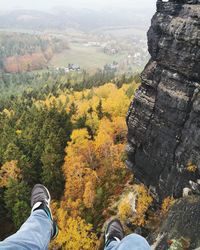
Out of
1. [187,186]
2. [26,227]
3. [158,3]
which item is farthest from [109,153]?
[26,227]

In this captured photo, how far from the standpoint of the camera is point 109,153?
58125 millimetres

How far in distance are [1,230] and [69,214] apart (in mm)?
9430

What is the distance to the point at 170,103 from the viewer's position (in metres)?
39.1

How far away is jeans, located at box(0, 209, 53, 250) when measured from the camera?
10.3 meters

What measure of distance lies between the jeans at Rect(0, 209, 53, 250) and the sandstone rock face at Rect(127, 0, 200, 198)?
25.6m

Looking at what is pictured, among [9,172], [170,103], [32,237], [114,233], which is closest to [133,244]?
[32,237]

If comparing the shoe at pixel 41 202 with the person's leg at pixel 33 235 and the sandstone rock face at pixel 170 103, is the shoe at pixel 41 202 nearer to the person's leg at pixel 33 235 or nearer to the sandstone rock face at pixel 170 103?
the person's leg at pixel 33 235

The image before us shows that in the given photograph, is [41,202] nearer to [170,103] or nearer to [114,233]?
[114,233]

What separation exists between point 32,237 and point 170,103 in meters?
29.8

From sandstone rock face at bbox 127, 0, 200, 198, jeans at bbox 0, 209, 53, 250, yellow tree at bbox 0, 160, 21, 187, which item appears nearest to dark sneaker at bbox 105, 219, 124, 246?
jeans at bbox 0, 209, 53, 250

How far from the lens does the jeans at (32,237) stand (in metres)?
10.3

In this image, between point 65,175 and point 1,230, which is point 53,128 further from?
point 1,230

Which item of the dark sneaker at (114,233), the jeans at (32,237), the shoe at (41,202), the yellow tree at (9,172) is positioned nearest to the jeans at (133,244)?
the jeans at (32,237)

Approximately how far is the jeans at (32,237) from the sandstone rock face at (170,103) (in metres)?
25.6
